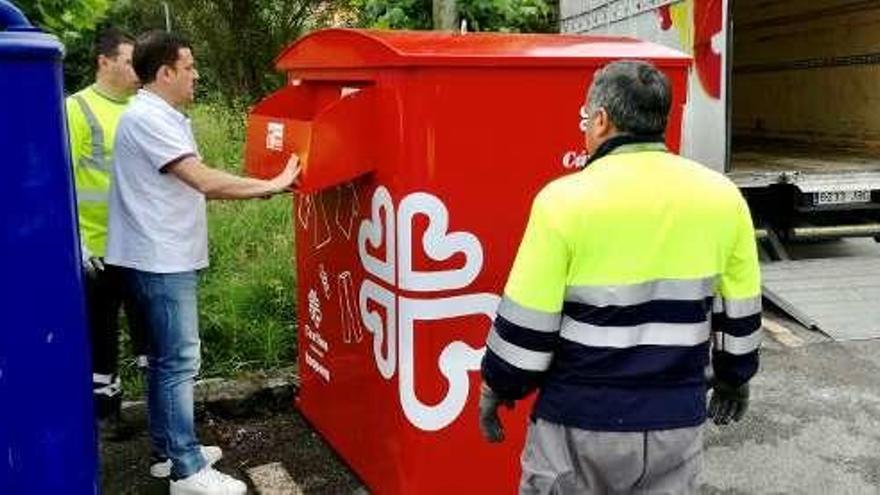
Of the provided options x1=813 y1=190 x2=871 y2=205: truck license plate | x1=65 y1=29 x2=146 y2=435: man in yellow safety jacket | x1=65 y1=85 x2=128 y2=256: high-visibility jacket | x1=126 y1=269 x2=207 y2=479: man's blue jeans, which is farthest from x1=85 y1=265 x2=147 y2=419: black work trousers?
x1=813 y1=190 x2=871 y2=205: truck license plate

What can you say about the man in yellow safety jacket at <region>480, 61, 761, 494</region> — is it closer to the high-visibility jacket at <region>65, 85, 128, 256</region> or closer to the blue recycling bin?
the blue recycling bin

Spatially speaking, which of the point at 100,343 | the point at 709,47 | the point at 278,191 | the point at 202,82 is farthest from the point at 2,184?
the point at 202,82

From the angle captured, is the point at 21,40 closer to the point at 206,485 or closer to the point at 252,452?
the point at 206,485

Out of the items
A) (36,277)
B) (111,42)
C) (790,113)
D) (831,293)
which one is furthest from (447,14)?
(790,113)

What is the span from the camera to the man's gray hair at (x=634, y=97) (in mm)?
2201

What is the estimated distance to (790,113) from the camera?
10.6 meters

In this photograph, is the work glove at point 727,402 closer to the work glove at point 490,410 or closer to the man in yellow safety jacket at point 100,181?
the work glove at point 490,410

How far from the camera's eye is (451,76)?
3145 mm

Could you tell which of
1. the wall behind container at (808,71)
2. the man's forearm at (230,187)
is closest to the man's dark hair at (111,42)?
the man's forearm at (230,187)

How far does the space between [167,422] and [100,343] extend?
0.82m

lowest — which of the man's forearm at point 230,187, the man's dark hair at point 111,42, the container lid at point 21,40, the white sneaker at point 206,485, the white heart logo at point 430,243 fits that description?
the white sneaker at point 206,485

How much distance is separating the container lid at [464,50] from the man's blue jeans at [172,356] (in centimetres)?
102

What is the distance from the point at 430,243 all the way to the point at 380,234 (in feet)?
0.79

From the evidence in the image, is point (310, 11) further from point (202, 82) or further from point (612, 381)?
point (612, 381)
